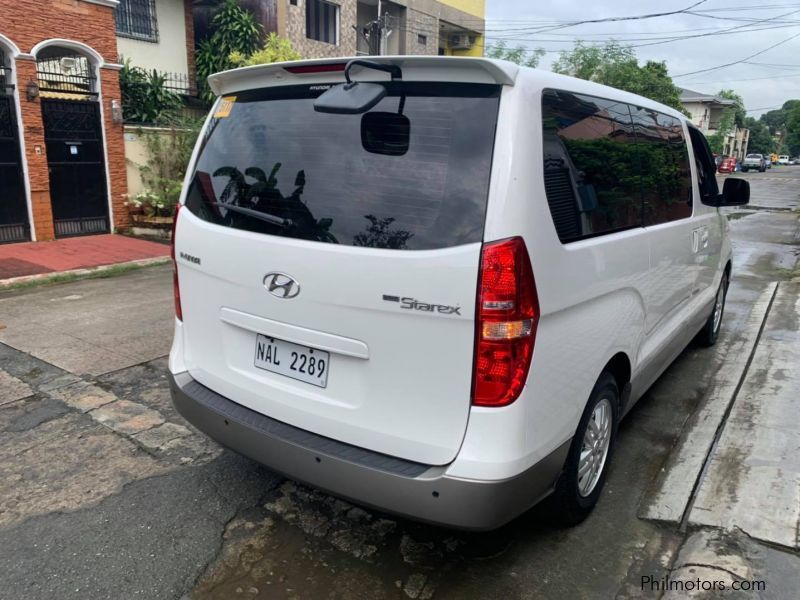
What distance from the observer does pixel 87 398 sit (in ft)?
13.9

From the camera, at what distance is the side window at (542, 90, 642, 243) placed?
2.36 meters

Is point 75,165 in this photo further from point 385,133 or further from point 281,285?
point 385,133

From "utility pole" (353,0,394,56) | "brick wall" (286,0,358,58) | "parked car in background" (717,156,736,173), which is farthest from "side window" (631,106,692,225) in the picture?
"parked car in background" (717,156,736,173)

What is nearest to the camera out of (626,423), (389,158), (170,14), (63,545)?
(389,158)

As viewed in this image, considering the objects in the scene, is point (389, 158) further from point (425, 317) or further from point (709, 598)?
point (709, 598)

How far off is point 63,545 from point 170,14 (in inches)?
599

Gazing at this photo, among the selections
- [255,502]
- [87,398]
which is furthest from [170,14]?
[255,502]

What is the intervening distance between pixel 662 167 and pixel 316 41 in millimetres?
17863

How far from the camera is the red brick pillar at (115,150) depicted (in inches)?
430

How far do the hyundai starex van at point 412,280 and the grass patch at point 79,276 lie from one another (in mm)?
5915

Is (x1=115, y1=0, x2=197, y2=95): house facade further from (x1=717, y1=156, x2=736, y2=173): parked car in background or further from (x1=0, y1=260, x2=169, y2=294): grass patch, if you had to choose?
(x1=717, y1=156, x2=736, y2=173): parked car in background

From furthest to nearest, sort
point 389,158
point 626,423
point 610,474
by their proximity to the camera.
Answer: point 626,423
point 610,474
point 389,158

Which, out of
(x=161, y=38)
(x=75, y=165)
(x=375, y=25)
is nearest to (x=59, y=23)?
(x=75, y=165)

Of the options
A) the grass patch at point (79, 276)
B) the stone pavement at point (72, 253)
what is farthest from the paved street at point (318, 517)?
the stone pavement at point (72, 253)
